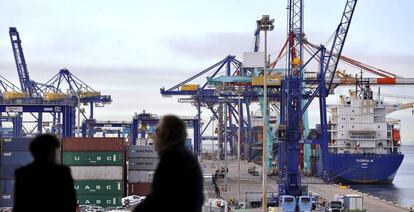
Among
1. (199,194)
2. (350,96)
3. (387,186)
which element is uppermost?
(350,96)

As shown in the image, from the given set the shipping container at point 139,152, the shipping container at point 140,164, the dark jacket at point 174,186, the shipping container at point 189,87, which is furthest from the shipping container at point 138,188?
the shipping container at point 189,87

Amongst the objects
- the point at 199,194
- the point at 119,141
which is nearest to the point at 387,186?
the point at 119,141

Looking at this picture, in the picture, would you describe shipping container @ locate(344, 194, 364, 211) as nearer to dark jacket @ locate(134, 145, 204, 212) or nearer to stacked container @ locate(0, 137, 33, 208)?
stacked container @ locate(0, 137, 33, 208)

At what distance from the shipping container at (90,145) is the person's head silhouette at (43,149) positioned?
35.3 m

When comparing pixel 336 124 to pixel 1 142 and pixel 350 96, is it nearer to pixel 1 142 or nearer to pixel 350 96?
pixel 350 96

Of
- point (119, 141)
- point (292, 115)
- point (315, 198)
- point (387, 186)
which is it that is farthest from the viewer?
point (387, 186)

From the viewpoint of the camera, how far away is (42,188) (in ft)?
15.1

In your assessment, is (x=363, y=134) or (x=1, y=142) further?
(x=363, y=134)

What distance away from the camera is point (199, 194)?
434 centimetres

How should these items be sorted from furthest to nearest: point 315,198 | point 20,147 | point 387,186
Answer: point 387,186
point 315,198
point 20,147

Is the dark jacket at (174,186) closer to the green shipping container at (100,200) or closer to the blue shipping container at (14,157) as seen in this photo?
the blue shipping container at (14,157)

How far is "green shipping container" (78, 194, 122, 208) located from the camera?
39.1 metres

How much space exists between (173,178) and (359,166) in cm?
8120

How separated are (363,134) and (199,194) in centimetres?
8539
